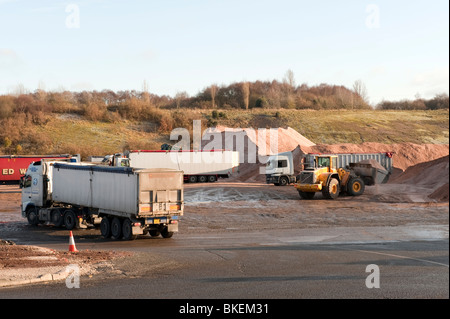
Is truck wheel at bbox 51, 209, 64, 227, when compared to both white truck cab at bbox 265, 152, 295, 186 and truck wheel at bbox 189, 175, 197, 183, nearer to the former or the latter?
white truck cab at bbox 265, 152, 295, 186

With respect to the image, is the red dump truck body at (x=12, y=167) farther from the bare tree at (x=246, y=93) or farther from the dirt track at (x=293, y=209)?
the bare tree at (x=246, y=93)

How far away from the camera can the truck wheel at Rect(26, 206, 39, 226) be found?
2830 cm

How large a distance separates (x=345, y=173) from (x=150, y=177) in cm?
1950

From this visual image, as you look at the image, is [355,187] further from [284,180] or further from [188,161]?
[188,161]

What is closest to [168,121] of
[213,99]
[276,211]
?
[213,99]

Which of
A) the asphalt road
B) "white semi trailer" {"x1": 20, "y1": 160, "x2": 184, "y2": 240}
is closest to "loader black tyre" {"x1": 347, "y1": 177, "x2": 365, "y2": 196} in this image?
the asphalt road

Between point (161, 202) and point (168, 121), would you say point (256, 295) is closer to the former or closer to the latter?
point (161, 202)

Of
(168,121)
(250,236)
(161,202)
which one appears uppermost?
(168,121)

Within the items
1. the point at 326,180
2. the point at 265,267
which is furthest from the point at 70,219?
the point at 326,180

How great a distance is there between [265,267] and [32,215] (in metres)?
15.8
